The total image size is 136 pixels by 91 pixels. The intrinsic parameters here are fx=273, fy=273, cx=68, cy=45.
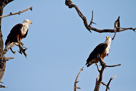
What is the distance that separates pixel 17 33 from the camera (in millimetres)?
7223

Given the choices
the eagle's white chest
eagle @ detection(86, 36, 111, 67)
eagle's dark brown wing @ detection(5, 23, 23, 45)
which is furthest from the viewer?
the eagle's white chest

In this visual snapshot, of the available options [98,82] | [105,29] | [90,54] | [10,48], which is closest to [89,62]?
[90,54]

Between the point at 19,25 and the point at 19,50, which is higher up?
the point at 19,25

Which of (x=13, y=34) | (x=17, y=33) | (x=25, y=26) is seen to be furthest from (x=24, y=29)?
(x=13, y=34)

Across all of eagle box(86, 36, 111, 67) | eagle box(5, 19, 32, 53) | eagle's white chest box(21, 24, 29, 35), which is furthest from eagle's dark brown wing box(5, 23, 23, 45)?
eagle box(86, 36, 111, 67)

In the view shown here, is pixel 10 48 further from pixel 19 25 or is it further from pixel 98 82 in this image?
pixel 98 82

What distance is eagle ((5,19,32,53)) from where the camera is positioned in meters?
7.14

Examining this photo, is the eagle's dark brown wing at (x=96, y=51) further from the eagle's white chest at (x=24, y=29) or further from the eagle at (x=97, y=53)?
the eagle's white chest at (x=24, y=29)

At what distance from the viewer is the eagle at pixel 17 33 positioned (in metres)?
7.14

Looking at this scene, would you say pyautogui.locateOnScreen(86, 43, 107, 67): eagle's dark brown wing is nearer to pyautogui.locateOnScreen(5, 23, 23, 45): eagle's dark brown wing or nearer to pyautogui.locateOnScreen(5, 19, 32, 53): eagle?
pyautogui.locateOnScreen(5, 19, 32, 53): eagle

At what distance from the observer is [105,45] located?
7.12 meters

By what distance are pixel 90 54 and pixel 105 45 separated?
1.53ft

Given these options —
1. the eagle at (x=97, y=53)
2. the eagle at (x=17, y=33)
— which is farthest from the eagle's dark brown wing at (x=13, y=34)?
the eagle at (x=97, y=53)

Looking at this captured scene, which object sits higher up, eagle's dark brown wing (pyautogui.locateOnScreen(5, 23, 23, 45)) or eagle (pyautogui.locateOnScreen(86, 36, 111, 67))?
eagle's dark brown wing (pyautogui.locateOnScreen(5, 23, 23, 45))
